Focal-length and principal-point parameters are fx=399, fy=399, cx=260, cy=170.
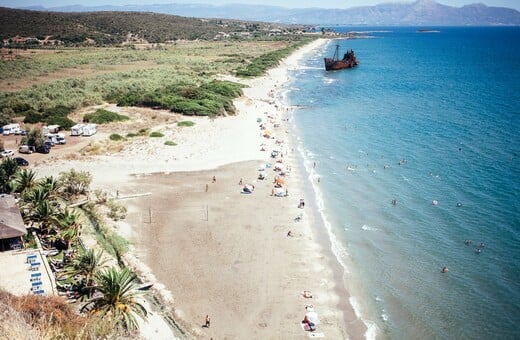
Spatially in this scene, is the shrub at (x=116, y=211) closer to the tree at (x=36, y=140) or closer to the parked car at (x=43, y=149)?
the parked car at (x=43, y=149)

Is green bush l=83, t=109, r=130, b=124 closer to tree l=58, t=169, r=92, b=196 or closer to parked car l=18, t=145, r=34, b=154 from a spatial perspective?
parked car l=18, t=145, r=34, b=154

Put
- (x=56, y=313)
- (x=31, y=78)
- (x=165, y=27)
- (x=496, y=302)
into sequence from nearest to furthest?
(x=56, y=313) → (x=496, y=302) → (x=31, y=78) → (x=165, y=27)

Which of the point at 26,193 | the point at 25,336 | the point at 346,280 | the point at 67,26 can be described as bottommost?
the point at 346,280

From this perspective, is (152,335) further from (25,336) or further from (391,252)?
(391,252)

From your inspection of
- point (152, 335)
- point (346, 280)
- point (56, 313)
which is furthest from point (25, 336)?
point (346, 280)

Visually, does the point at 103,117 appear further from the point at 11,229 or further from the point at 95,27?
the point at 95,27

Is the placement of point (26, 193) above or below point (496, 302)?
above
